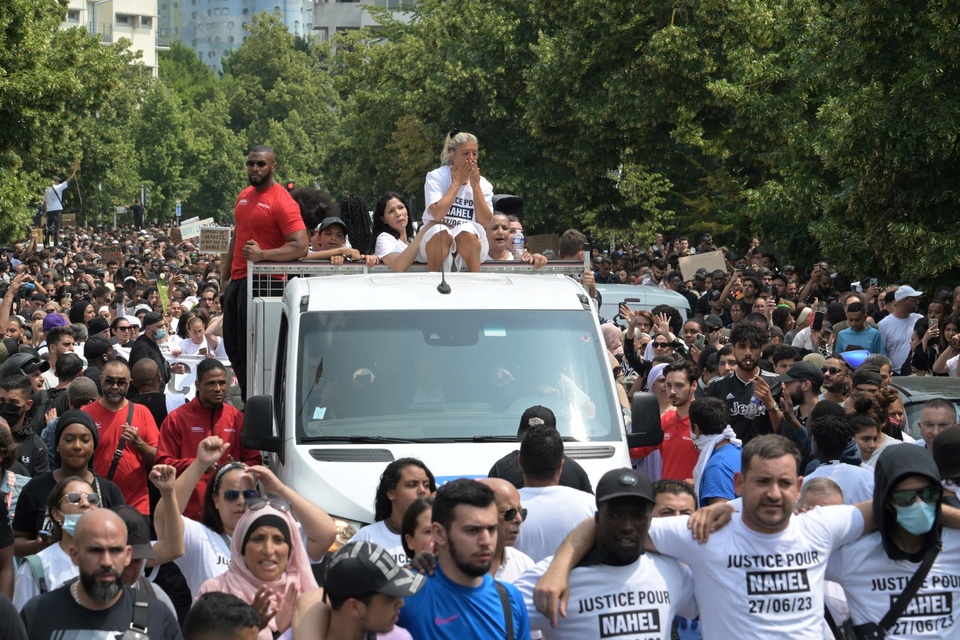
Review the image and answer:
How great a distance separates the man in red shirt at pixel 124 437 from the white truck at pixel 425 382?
0.78 m

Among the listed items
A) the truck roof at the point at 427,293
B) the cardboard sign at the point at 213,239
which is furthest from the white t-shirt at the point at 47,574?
the cardboard sign at the point at 213,239

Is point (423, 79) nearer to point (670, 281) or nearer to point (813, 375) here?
point (670, 281)

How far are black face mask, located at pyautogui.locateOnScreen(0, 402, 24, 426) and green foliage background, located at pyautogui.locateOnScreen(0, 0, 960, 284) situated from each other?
34.9 feet

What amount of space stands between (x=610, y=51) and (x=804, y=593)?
1107 inches

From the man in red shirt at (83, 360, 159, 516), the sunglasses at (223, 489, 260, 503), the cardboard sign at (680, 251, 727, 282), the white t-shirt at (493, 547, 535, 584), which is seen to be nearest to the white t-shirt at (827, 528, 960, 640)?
the white t-shirt at (493, 547, 535, 584)

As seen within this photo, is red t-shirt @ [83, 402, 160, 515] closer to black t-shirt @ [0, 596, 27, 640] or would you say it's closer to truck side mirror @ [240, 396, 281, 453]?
truck side mirror @ [240, 396, 281, 453]

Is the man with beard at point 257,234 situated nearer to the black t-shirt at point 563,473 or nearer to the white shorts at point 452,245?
the white shorts at point 452,245

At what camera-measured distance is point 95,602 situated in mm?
5590

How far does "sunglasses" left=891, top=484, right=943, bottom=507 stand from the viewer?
5.61m

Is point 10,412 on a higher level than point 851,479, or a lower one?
lower

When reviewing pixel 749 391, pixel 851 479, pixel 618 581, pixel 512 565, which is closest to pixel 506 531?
pixel 512 565

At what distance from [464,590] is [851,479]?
297 centimetres

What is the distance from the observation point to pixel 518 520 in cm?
588

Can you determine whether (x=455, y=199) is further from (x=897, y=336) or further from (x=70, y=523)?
(x=897, y=336)
